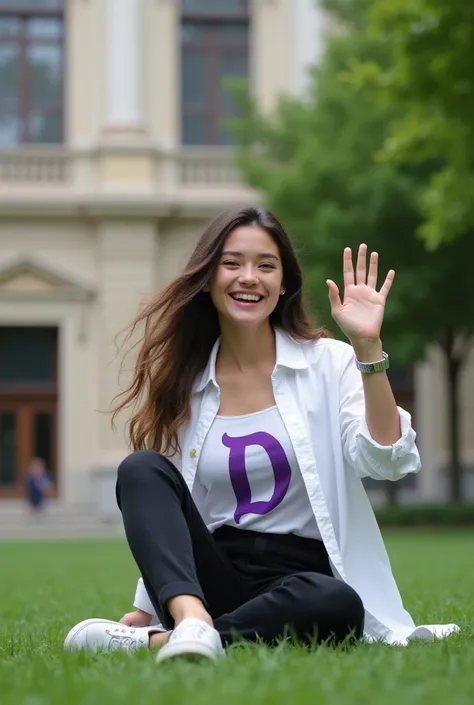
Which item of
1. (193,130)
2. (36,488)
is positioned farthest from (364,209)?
(36,488)

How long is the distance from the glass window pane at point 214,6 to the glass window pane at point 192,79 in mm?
954

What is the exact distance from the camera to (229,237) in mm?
4414

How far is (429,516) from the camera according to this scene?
22500mm

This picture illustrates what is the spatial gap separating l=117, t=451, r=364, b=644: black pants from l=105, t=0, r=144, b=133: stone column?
25.0 meters

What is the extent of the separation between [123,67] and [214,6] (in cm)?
275

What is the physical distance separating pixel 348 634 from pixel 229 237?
1.37 metres

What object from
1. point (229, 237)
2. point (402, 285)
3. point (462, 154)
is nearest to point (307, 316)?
point (229, 237)

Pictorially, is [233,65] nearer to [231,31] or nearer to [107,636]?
[231,31]

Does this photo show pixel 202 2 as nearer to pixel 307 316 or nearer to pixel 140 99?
pixel 140 99

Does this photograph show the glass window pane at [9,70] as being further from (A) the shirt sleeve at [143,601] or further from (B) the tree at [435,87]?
(A) the shirt sleeve at [143,601]

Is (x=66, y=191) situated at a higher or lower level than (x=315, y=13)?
lower

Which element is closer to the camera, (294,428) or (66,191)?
(294,428)

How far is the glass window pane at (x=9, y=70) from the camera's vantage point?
29094 mm

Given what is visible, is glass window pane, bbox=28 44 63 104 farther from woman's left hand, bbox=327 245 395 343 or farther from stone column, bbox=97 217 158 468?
woman's left hand, bbox=327 245 395 343
